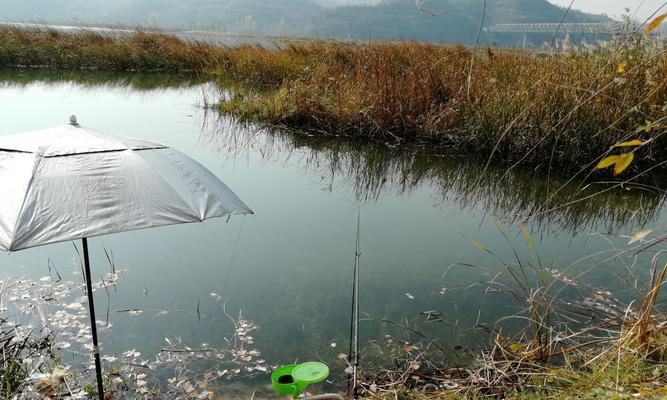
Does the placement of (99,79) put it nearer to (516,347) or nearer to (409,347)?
(409,347)

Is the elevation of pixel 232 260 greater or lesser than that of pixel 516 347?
lesser

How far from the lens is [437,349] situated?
2.74 metres

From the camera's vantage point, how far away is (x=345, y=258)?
372cm

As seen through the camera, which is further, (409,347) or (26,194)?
(409,347)

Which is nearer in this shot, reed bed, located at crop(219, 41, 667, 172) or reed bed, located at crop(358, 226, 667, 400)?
reed bed, located at crop(358, 226, 667, 400)

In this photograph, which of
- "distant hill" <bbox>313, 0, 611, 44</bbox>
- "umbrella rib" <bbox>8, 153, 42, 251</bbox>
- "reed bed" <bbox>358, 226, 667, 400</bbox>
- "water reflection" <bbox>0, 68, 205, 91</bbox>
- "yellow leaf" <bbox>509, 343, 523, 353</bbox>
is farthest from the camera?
"distant hill" <bbox>313, 0, 611, 44</bbox>

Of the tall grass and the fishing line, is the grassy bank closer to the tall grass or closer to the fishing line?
the fishing line

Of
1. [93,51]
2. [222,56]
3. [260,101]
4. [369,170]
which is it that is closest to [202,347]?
[369,170]

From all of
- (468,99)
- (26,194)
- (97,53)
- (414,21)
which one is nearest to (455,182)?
(468,99)

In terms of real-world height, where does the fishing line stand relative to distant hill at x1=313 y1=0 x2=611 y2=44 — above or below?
below

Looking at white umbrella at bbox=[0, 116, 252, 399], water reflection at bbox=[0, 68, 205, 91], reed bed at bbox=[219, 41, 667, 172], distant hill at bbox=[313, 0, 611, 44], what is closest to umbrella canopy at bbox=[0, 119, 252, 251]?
white umbrella at bbox=[0, 116, 252, 399]

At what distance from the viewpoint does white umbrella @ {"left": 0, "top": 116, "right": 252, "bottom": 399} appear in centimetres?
153

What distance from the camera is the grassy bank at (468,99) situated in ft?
17.9

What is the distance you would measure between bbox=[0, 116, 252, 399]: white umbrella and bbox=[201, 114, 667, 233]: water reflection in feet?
10.0
